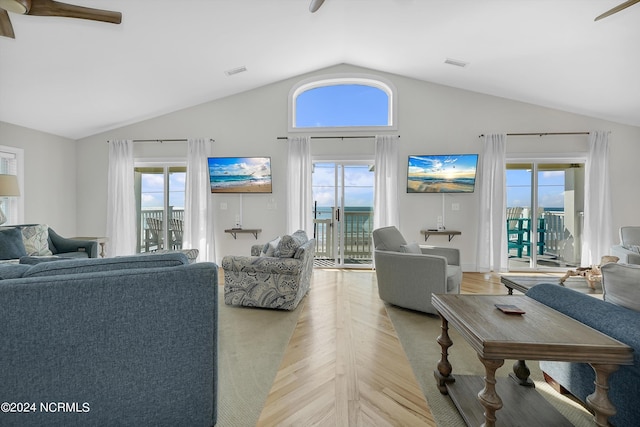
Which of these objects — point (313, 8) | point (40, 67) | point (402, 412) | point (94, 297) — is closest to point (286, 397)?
point (402, 412)

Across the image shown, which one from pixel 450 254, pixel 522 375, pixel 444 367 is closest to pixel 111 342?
pixel 444 367

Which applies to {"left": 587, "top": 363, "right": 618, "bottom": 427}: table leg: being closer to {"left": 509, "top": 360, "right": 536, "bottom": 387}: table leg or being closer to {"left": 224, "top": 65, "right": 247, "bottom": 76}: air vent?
{"left": 509, "top": 360, "right": 536, "bottom": 387}: table leg

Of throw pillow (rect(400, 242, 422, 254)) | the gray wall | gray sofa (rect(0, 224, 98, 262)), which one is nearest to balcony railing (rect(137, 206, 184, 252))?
the gray wall

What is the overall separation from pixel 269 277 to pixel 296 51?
3419 mm

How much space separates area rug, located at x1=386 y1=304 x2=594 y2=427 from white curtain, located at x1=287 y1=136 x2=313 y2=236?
8.17ft

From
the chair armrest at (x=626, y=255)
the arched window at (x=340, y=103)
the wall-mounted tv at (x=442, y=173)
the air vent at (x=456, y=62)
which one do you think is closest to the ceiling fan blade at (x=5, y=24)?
the arched window at (x=340, y=103)

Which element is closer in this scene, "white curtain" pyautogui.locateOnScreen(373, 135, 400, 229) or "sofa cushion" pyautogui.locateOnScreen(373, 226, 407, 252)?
"sofa cushion" pyautogui.locateOnScreen(373, 226, 407, 252)

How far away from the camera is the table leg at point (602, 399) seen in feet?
3.56

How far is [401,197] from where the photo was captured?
5.30 metres

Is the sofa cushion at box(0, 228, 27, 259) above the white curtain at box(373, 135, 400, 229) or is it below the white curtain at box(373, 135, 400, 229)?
below

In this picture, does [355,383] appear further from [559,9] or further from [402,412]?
[559,9]

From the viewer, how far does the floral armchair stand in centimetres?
319

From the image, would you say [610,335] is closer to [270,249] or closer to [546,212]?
[270,249]

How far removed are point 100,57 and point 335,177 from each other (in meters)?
3.72
